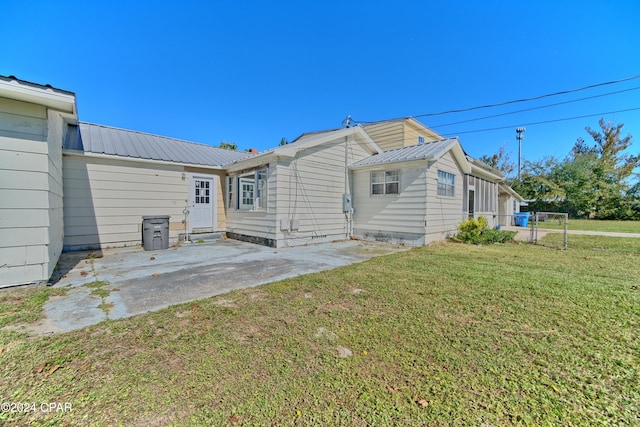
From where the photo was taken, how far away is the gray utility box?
793cm

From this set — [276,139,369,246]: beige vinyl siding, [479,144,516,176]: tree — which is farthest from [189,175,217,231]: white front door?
[479,144,516,176]: tree

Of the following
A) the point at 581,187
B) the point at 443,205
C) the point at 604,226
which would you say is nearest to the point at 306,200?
A: the point at 443,205

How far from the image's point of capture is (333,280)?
4.71m

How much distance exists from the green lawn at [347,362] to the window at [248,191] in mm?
5464

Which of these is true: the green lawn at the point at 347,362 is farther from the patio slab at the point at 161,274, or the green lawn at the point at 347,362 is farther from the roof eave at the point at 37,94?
the roof eave at the point at 37,94

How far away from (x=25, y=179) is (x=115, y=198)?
4444 mm

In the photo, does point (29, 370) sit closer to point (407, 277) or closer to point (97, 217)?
point (407, 277)

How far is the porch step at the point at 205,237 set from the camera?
945 centimetres

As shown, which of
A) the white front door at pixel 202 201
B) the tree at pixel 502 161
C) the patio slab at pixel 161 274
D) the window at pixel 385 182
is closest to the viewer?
the patio slab at pixel 161 274

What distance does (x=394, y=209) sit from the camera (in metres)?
9.60

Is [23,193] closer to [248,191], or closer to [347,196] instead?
[248,191]

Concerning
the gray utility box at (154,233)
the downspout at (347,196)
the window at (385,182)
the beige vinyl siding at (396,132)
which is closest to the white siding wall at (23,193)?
the gray utility box at (154,233)

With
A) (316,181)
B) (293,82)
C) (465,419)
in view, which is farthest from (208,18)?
(465,419)

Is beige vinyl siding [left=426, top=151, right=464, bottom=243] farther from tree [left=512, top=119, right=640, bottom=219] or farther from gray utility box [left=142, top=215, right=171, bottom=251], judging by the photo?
tree [left=512, top=119, right=640, bottom=219]
